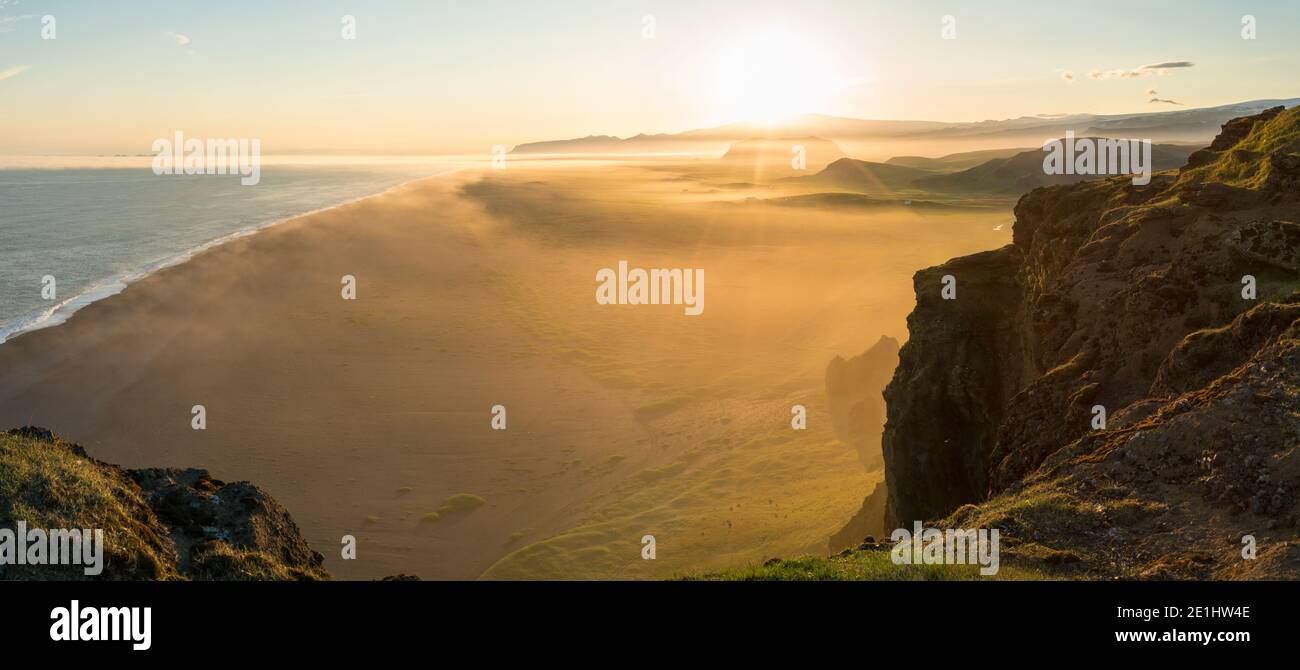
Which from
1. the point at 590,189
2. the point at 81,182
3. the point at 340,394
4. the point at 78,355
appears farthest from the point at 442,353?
the point at 81,182

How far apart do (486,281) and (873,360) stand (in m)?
27.5

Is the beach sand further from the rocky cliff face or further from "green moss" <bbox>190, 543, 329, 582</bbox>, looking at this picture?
"green moss" <bbox>190, 543, 329, 582</bbox>

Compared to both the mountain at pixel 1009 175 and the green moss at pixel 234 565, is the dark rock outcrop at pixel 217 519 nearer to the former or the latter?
the green moss at pixel 234 565

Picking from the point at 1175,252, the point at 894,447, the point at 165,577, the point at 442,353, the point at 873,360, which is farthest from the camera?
the point at 442,353

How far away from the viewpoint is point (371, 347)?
116 ft

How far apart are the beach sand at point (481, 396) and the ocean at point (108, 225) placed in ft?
11.7

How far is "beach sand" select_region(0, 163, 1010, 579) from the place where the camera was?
2102cm

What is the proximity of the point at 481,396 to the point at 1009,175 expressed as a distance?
94769 mm

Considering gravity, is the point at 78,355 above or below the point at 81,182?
below

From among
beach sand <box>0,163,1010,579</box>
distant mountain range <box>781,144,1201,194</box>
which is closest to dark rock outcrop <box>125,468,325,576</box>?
beach sand <box>0,163,1010,579</box>

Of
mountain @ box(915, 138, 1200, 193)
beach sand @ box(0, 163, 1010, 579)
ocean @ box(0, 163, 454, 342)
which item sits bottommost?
beach sand @ box(0, 163, 1010, 579)

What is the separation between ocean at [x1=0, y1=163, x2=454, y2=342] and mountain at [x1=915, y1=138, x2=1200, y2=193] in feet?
254

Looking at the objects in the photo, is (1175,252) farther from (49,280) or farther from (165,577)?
(49,280)

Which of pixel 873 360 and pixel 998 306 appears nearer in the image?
pixel 998 306
